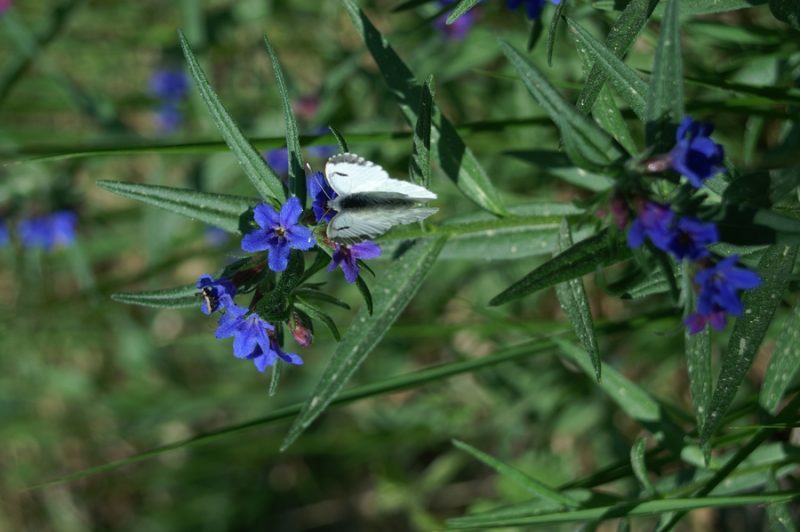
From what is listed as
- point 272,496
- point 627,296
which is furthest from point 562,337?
point 272,496

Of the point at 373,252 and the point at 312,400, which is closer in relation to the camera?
the point at 373,252

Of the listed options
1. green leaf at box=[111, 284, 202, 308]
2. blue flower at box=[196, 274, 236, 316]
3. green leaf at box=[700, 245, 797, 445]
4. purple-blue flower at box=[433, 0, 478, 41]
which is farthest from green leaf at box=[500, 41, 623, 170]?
purple-blue flower at box=[433, 0, 478, 41]

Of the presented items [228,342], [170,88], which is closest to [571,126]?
[228,342]

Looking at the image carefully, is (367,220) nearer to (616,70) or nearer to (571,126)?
(571,126)

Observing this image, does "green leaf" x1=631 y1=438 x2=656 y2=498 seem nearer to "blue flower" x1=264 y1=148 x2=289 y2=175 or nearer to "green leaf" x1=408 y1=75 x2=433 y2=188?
"green leaf" x1=408 y1=75 x2=433 y2=188

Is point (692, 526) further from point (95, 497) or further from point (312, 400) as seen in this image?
point (95, 497)

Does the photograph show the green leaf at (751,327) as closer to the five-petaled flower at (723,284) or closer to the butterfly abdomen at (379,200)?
the five-petaled flower at (723,284)
